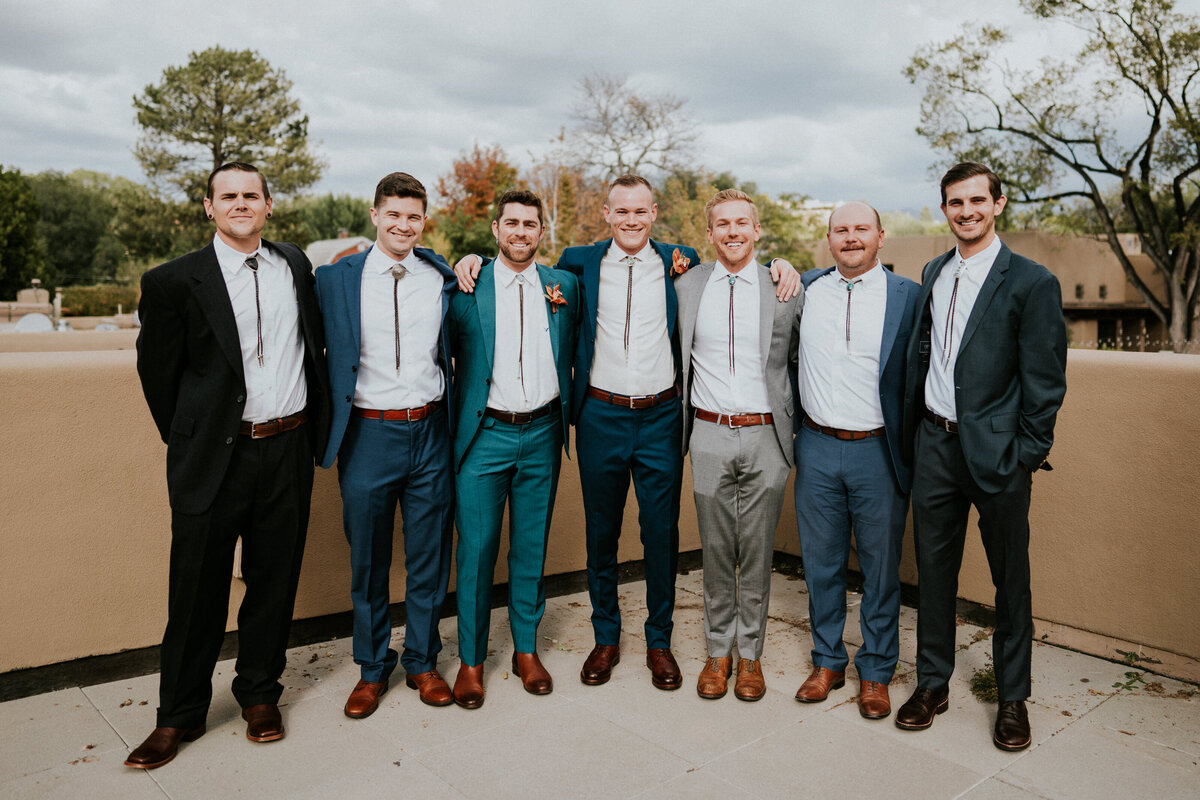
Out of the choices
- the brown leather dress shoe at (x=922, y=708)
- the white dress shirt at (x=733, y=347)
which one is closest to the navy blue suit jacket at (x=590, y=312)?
the white dress shirt at (x=733, y=347)

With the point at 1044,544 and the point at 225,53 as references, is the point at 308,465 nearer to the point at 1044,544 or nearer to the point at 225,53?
the point at 1044,544

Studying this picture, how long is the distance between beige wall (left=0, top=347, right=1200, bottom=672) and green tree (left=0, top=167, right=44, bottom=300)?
38.3m

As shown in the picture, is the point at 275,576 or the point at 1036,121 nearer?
the point at 275,576

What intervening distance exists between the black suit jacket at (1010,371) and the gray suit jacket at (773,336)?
69 centimetres

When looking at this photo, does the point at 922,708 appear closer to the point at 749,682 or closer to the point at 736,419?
the point at 749,682

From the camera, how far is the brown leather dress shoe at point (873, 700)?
10.9ft

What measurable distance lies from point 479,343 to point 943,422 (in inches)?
71.5

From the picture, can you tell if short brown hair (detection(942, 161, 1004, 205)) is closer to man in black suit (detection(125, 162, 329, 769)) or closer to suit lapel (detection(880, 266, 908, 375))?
suit lapel (detection(880, 266, 908, 375))

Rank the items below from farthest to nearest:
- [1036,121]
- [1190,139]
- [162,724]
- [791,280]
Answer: [1036,121], [1190,139], [791,280], [162,724]

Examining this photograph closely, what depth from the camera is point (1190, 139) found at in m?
21.8

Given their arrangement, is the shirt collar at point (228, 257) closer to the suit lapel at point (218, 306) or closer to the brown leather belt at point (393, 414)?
the suit lapel at point (218, 306)

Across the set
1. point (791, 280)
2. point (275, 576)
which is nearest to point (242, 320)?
point (275, 576)

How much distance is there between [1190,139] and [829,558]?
24.0 metres

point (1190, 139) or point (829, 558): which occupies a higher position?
point (1190, 139)
